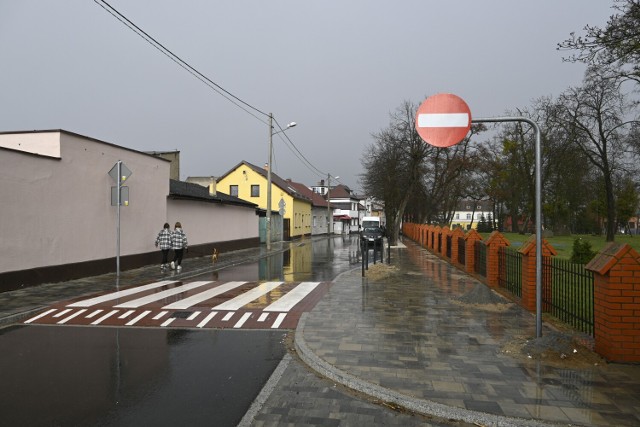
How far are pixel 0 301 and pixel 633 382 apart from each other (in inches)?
428

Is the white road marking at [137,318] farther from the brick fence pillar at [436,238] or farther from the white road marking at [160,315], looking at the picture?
the brick fence pillar at [436,238]

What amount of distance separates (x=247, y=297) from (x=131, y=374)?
5082 millimetres

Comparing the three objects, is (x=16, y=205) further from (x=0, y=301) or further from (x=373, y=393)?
(x=373, y=393)

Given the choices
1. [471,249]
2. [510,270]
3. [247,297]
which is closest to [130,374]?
[247,297]

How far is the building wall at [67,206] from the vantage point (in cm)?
1050

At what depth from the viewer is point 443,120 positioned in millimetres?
5230

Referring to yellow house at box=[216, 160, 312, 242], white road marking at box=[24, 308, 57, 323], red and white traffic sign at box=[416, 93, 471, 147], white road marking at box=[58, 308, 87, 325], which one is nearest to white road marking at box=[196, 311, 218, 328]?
white road marking at box=[58, 308, 87, 325]

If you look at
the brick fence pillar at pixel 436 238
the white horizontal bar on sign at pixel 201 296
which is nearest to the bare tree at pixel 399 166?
the brick fence pillar at pixel 436 238

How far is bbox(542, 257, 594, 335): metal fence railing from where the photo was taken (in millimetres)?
6707

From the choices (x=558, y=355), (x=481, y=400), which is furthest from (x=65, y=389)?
(x=558, y=355)

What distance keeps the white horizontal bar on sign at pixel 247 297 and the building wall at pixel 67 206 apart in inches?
209

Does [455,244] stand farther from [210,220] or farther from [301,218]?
[301,218]

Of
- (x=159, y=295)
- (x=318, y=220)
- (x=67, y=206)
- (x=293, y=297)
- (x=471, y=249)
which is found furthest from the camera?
(x=318, y=220)

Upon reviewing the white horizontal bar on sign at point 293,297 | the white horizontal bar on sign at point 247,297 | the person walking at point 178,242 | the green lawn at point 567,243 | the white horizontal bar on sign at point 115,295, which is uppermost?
the person walking at point 178,242
